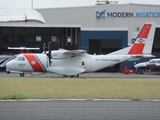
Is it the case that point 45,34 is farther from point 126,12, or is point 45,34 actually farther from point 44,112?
point 44,112

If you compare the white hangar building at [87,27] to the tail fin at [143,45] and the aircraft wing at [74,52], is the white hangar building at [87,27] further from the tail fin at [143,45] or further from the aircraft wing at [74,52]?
the aircraft wing at [74,52]

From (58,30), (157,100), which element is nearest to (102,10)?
(58,30)

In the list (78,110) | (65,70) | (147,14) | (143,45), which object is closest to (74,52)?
(65,70)

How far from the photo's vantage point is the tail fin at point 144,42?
4119cm

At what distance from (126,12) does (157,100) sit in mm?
39573

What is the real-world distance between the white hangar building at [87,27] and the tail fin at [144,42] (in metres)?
14.4

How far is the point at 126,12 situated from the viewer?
58.6m

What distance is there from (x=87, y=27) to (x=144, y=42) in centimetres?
1677

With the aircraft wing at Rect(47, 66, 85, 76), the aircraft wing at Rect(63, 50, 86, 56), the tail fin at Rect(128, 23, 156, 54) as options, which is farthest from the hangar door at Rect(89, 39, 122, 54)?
the aircraft wing at Rect(47, 66, 85, 76)

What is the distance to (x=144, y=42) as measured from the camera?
41.7 m

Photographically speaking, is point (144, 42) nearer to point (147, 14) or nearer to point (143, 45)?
point (143, 45)

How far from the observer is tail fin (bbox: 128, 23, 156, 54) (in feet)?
135

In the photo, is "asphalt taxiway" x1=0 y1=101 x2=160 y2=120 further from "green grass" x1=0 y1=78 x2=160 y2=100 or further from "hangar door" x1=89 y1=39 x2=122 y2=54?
"hangar door" x1=89 y1=39 x2=122 y2=54

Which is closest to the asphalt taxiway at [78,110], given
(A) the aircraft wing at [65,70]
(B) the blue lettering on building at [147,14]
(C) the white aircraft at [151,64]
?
(A) the aircraft wing at [65,70]
